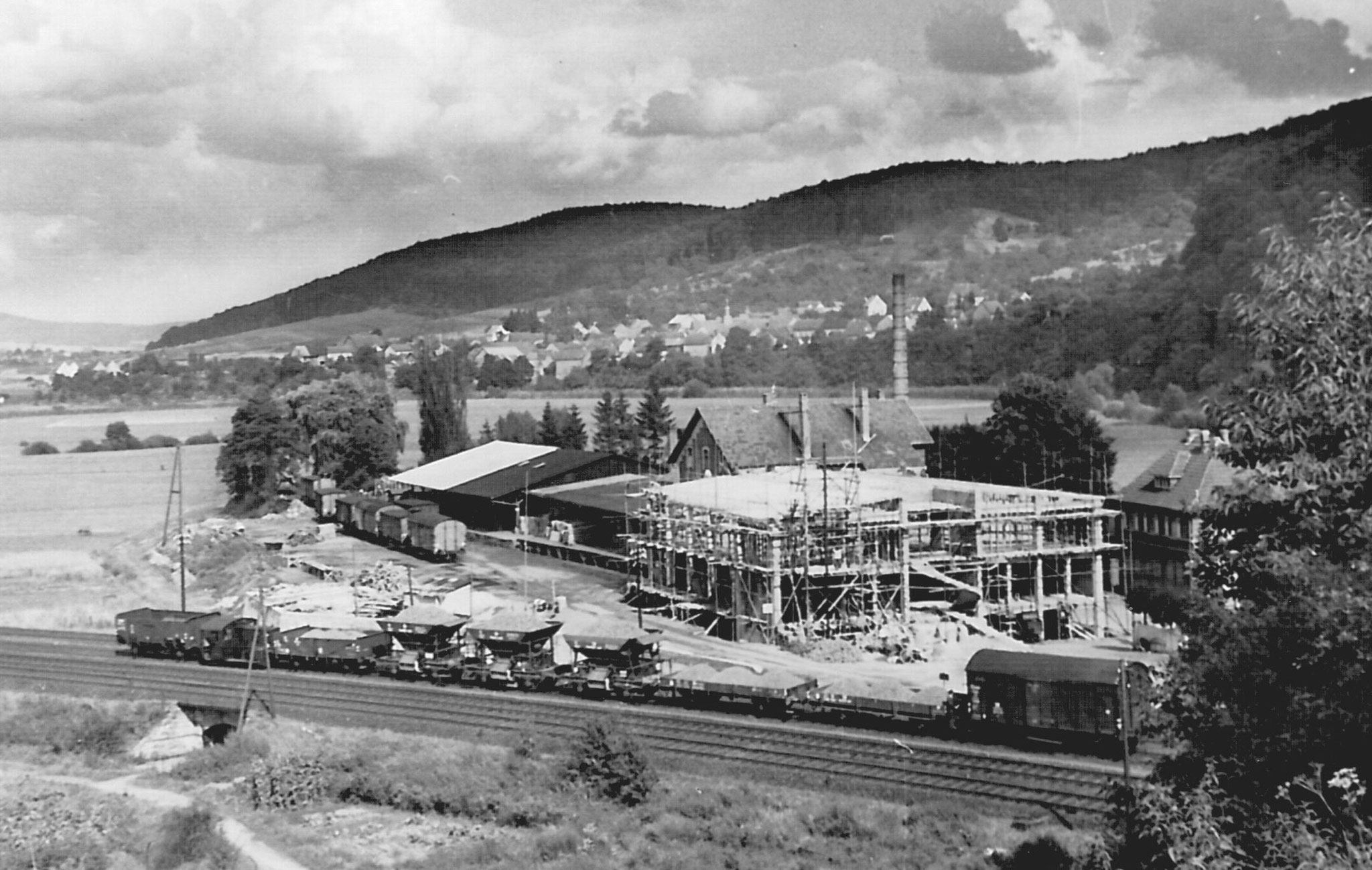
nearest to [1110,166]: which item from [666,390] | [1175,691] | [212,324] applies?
[666,390]

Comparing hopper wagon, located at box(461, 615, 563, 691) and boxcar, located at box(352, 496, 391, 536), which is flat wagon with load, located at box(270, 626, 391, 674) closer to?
hopper wagon, located at box(461, 615, 563, 691)

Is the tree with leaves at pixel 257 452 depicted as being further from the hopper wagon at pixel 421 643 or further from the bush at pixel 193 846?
the bush at pixel 193 846

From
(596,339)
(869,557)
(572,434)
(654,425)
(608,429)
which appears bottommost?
(869,557)

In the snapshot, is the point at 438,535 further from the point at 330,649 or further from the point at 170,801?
the point at 170,801

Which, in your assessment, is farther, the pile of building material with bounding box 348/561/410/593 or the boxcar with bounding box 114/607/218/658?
the pile of building material with bounding box 348/561/410/593

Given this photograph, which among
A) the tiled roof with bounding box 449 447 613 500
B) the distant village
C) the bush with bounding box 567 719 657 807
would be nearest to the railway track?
the bush with bounding box 567 719 657 807

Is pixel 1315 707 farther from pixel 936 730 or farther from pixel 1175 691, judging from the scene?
pixel 936 730

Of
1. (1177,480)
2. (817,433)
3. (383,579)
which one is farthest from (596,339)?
(1177,480)
